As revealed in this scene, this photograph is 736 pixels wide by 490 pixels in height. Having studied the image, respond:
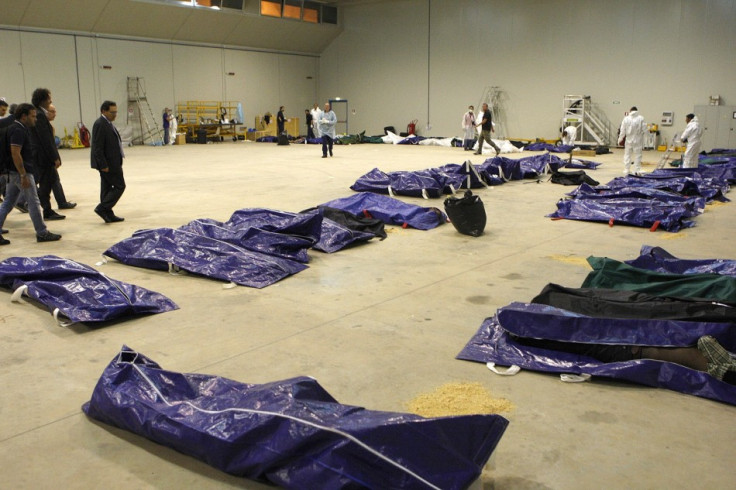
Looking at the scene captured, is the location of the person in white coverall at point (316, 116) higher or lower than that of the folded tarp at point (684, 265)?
higher

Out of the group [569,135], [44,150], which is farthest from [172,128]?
[44,150]

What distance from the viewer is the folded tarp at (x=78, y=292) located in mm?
4996

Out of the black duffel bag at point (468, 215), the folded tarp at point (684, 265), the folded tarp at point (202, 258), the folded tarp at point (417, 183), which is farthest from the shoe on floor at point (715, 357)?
the folded tarp at point (417, 183)

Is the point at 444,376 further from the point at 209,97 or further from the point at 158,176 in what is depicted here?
the point at 209,97

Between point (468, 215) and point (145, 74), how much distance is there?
2223 cm

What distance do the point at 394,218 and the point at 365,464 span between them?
6.69m

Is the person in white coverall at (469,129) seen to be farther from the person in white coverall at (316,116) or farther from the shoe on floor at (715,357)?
the shoe on floor at (715,357)

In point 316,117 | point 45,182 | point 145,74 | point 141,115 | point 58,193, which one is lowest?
point 58,193

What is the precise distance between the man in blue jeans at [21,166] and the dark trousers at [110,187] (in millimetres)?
1251

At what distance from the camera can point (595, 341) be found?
4059mm

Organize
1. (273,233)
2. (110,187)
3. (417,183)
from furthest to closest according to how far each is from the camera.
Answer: (417,183), (110,187), (273,233)

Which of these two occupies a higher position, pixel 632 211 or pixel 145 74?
pixel 145 74

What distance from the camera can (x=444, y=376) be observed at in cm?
400

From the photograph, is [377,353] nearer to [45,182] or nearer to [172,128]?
[45,182]
